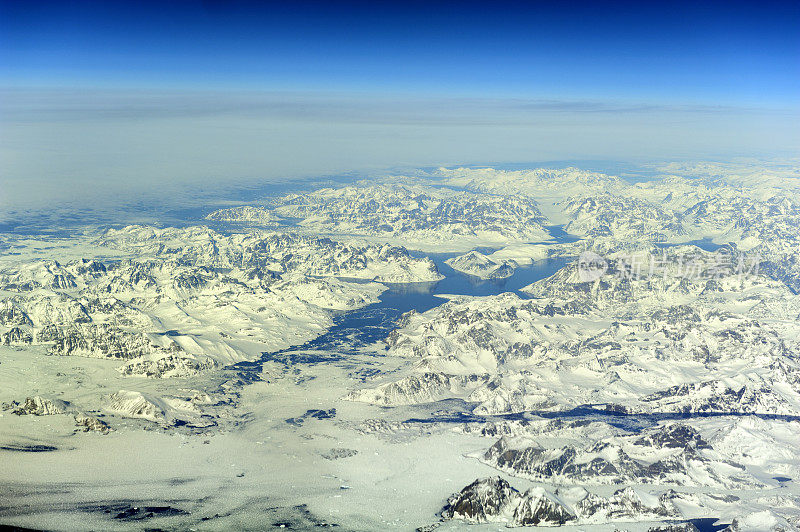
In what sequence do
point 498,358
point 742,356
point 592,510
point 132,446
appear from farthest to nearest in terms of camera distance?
point 498,358 < point 742,356 < point 132,446 < point 592,510

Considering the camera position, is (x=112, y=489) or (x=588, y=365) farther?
(x=588, y=365)

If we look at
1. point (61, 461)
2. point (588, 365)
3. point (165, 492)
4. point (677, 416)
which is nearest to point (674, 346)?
point (588, 365)

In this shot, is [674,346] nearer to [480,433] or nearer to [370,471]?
[480,433]

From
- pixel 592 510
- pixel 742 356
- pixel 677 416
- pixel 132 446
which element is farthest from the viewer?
pixel 742 356

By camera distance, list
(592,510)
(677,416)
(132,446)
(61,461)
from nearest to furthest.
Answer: (592,510) < (61,461) < (132,446) < (677,416)

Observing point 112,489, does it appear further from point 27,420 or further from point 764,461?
point 764,461

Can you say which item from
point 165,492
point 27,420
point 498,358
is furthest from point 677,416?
point 27,420

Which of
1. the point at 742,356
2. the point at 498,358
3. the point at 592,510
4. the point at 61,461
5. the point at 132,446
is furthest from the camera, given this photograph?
the point at 498,358

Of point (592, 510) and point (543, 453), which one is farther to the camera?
point (543, 453)
